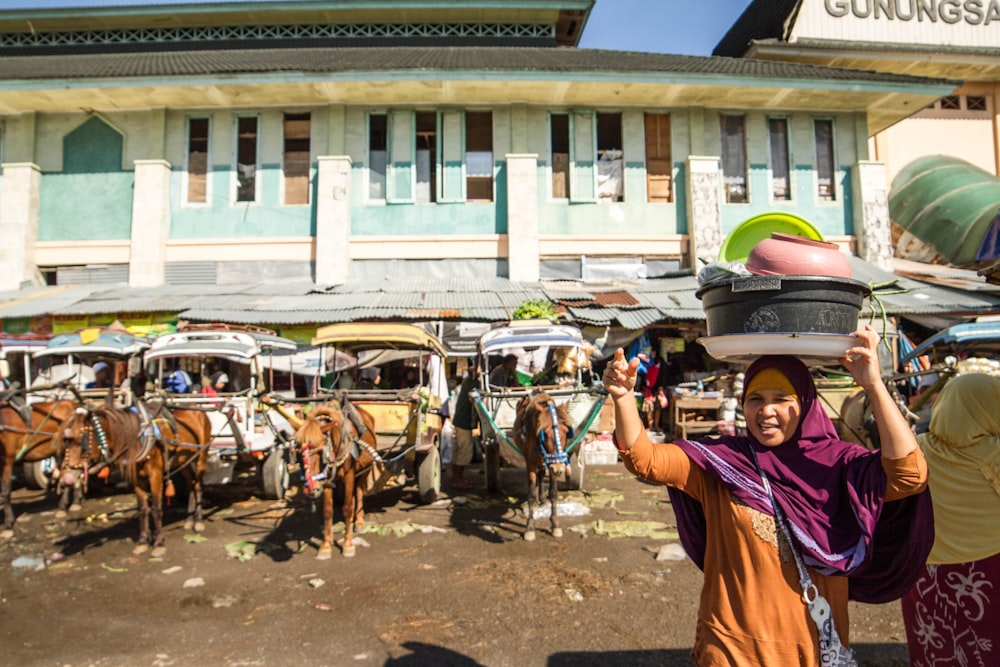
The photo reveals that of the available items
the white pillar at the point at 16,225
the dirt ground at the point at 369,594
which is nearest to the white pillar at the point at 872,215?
the dirt ground at the point at 369,594

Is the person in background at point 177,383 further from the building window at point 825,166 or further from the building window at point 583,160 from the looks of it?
the building window at point 825,166

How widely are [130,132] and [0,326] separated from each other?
A: 610 centimetres

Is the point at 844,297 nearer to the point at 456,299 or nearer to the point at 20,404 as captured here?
the point at 20,404

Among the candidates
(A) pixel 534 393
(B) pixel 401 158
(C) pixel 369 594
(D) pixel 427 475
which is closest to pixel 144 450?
(C) pixel 369 594

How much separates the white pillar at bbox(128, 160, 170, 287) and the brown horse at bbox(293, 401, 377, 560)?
10937mm

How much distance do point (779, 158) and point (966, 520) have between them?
638 inches

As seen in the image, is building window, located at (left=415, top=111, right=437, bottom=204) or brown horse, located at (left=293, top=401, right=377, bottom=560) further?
building window, located at (left=415, top=111, right=437, bottom=204)

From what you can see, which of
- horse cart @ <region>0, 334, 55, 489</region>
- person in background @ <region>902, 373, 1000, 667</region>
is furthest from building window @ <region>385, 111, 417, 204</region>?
person in background @ <region>902, 373, 1000, 667</region>

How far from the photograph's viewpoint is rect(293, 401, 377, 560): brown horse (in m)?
6.46

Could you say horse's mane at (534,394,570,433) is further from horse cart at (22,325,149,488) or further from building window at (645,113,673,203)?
building window at (645,113,673,203)

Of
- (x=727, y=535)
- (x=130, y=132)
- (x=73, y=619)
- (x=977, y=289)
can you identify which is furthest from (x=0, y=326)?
(x=977, y=289)

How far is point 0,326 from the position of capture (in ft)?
45.1

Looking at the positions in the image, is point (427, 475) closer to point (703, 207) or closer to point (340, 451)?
point (340, 451)

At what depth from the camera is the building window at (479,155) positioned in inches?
645
